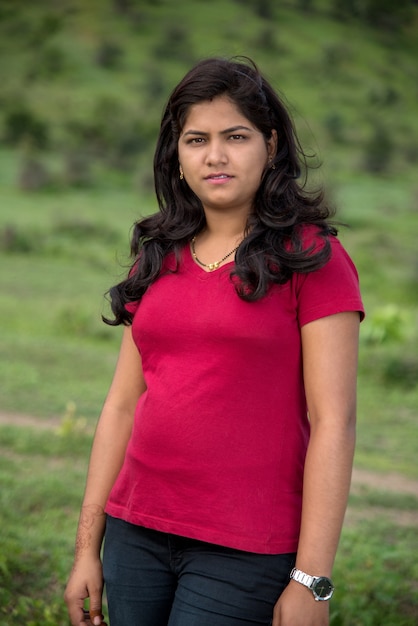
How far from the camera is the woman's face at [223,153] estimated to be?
1.81 metres

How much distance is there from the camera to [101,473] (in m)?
1.99

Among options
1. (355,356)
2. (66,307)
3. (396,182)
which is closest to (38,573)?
(355,356)

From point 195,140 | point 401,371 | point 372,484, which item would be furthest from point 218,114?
point 401,371

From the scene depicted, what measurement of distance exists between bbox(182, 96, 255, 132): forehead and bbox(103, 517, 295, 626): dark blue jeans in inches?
30.4

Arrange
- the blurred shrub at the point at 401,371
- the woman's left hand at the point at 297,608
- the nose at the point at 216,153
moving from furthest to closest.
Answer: the blurred shrub at the point at 401,371
the nose at the point at 216,153
the woman's left hand at the point at 297,608

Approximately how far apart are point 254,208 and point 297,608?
0.75 metres

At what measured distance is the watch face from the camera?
1.67 m

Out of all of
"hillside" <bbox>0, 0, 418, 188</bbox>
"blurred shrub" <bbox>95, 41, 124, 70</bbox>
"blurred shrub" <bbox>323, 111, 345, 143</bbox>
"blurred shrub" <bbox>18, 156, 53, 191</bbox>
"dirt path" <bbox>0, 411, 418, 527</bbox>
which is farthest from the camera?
"blurred shrub" <bbox>95, 41, 124, 70</bbox>

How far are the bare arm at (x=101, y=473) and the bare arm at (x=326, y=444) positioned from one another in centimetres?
44

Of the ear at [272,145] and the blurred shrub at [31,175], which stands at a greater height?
the blurred shrub at [31,175]

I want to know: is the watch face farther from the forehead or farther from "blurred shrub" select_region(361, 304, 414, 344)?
"blurred shrub" select_region(361, 304, 414, 344)

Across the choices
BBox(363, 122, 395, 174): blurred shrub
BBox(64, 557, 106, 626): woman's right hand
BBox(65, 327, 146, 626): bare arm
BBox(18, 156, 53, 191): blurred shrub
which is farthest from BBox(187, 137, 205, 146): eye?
BBox(363, 122, 395, 174): blurred shrub

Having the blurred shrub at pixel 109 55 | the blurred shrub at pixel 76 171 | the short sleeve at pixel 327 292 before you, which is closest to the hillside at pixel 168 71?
the blurred shrub at pixel 109 55

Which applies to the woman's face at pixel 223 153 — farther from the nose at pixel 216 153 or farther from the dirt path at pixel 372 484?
the dirt path at pixel 372 484
